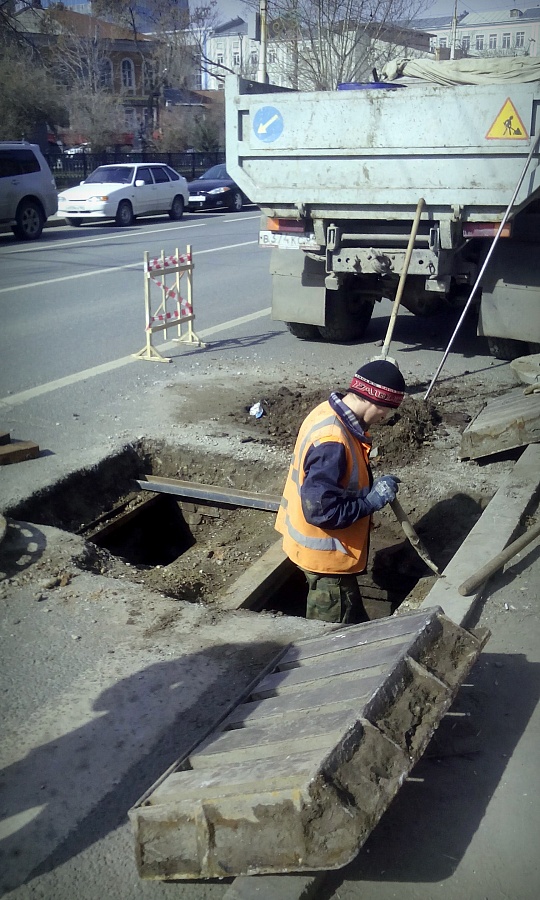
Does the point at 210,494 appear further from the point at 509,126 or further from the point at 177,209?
the point at 177,209

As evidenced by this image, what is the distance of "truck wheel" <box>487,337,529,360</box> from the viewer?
334 inches

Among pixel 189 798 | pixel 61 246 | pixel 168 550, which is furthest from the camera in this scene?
pixel 61 246

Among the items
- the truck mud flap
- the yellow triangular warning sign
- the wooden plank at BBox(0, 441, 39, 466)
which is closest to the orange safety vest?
the truck mud flap

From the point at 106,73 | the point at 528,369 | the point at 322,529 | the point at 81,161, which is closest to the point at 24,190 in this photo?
the point at 528,369

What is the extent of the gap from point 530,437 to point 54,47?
50502 mm

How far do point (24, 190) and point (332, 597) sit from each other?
651 inches

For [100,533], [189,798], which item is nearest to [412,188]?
[100,533]

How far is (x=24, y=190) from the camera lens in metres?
18.4

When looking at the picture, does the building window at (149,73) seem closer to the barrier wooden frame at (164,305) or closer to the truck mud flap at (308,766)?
the barrier wooden frame at (164,305)

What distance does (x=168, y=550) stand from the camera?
6340 millimetres

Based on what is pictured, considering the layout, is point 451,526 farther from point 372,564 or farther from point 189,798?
point 189,798

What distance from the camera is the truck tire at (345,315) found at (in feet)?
29.7

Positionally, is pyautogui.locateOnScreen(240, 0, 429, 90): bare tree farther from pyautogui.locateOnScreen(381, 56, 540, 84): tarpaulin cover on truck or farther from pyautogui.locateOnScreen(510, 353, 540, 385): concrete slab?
pyautogui.locateOnScreen(510, 353, 540, 385): concrete slab

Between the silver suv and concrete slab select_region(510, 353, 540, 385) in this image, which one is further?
the silver suv
